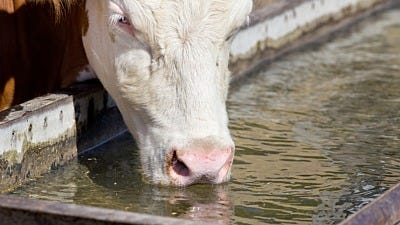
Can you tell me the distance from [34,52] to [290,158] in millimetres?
1271

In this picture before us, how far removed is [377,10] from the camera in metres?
9.19

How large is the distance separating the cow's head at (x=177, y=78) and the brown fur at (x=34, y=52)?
70 centimetres

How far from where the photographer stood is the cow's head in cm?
437

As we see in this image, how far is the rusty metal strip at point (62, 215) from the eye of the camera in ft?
10.8

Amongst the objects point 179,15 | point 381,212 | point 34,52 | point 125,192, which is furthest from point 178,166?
point 34,52

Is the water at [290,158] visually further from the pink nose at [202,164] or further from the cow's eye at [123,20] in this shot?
the cow's eye at [123,20]

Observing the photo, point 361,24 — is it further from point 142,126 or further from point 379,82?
point 142,126

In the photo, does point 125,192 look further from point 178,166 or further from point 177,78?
point 177,78

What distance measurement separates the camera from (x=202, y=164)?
4.27m

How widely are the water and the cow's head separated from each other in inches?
5.7

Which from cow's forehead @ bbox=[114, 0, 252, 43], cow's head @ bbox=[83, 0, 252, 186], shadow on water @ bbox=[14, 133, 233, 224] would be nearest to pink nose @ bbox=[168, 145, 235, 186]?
cow's head @ bbox=[83, 0, 252, 186]

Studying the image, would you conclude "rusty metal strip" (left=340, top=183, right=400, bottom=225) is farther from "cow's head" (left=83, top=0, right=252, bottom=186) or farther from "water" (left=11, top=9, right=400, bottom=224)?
"cow's head" (left=83, top=0, right=252, bottom=186)

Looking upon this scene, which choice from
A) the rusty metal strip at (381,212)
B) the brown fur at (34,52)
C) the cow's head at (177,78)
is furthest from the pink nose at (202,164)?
the brown fur at (34,52)

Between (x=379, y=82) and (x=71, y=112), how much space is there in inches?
89.0
